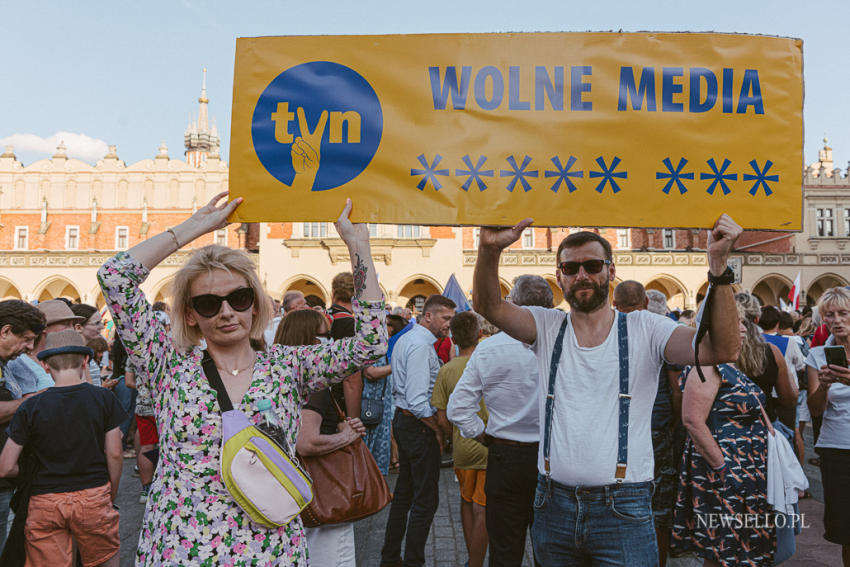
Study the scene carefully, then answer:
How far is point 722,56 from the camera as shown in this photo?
2383 mm

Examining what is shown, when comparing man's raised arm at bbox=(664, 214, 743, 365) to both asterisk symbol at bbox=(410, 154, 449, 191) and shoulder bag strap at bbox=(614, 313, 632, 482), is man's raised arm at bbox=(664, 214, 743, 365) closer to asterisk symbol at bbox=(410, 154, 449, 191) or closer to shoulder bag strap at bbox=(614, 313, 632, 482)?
shoulder bag strap at bbox=(614, 313, 632, 482)

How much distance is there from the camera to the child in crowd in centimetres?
309

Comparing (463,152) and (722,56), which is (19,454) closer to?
(463,152)

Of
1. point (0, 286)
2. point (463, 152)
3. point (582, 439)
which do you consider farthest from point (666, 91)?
point (0, 286)

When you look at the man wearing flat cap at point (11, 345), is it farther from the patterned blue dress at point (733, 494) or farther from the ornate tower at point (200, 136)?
the ornate tower at point (200, 136)

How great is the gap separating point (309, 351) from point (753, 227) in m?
1.79

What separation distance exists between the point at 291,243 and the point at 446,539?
24775 millimetres

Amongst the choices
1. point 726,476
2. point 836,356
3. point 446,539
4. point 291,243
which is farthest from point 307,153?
point 291,243

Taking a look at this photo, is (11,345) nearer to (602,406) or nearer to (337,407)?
(337,407)

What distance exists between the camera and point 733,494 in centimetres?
302

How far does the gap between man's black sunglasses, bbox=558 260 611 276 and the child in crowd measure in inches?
104

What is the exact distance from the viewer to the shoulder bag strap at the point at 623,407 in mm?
2121

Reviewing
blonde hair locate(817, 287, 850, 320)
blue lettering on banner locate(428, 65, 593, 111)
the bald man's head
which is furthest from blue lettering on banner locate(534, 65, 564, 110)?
blonde hair locate(817, 287, 850, 320)

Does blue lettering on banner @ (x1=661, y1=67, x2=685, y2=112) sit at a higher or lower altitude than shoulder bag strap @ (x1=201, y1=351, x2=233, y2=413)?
higher
